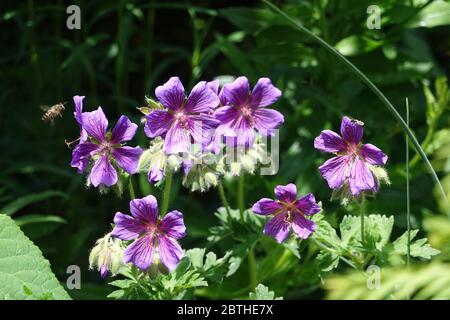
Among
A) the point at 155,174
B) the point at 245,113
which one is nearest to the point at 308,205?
the point at 245,113

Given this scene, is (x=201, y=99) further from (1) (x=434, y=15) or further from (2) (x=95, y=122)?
(1) (x=434, y=15)

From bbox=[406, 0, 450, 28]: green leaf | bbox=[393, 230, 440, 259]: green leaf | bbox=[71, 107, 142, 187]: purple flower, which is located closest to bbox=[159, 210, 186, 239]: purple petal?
bbox=[71, 107, 142, 187]: purple flower

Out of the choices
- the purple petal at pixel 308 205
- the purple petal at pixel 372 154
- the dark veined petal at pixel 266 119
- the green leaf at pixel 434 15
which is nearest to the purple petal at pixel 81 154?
the dark veined petal at pixel 266 119

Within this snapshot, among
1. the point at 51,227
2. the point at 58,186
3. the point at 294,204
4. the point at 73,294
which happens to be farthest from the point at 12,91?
the point at 294,204

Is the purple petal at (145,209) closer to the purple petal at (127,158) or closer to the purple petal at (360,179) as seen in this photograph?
the purple petal at (127,158)

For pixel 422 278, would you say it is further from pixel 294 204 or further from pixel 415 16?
pixel 415 16

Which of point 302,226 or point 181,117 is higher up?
point 181,117
